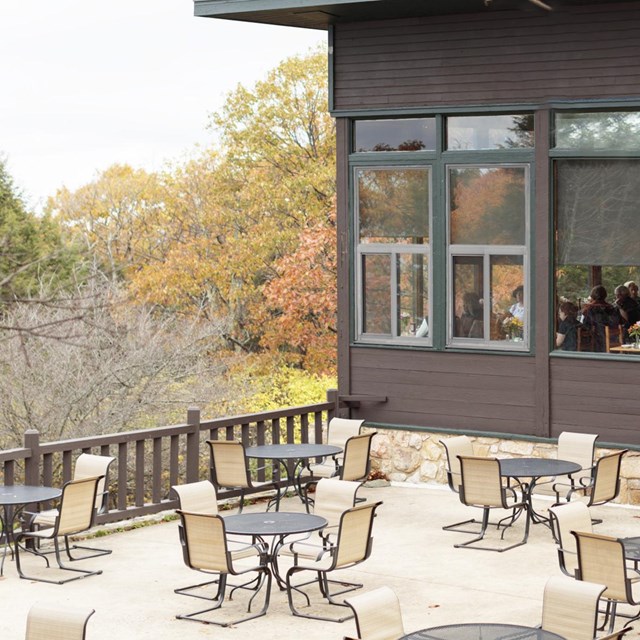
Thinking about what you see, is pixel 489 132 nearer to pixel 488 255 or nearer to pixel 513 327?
pixel 488 255

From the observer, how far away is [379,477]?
1570 centimetres

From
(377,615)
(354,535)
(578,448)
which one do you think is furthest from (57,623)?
(578,448)

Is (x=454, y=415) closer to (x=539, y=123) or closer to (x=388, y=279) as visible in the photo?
(x=388, y=279)

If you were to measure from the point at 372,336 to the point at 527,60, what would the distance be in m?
3.87

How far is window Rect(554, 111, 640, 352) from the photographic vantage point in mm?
14000

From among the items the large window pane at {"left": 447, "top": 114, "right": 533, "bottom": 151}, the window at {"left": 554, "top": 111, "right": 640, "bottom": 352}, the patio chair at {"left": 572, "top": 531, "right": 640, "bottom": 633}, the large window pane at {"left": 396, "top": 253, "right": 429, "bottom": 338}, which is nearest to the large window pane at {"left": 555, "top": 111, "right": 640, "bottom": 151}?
the window at {"left": 554, "top": 111, "right": 640, "bottom": 352}

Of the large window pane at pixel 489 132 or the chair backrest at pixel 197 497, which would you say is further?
the large window pane at pixel 489 132

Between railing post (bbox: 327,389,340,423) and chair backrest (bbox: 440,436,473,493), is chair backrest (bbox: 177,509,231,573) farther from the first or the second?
railing post (bbox: 327,389,340,423)

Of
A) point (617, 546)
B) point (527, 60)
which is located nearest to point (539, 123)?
point (527, 60)

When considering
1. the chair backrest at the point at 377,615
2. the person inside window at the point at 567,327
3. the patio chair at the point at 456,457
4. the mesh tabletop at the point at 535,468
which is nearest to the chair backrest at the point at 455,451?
the patio chair at the point at 456,457

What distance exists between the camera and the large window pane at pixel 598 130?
13.9 meters

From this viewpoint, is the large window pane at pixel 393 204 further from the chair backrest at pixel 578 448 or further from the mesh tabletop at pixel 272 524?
the mesh tabletop at pixel 272 524

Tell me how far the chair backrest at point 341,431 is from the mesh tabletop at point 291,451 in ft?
1.65

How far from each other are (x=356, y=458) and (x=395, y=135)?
170 inches
